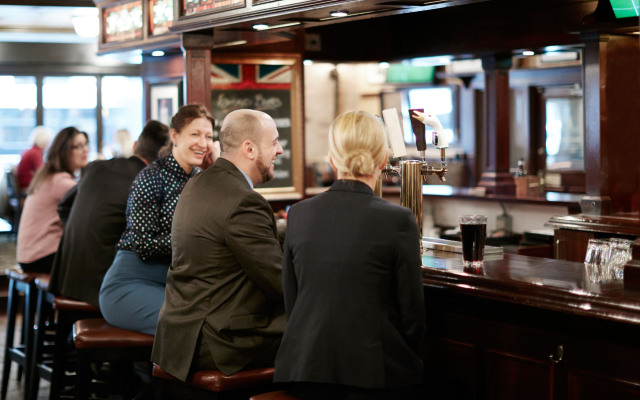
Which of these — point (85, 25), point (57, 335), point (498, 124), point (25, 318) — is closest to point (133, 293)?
point (57, 335)

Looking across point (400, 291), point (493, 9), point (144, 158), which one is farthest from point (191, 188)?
point (493, 9)

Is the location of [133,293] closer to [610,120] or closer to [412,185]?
[412,185]

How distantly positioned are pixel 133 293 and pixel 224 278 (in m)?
0.92

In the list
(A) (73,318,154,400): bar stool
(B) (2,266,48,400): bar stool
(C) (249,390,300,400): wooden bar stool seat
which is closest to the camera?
(C) (249,390,300,400): wooden bar stool seat

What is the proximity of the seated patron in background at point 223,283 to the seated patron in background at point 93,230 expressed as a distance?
1412 millimetres

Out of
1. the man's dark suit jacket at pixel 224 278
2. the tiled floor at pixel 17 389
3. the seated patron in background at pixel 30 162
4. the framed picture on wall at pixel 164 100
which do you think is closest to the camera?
the man's dark suit jacket at pixel 224 278

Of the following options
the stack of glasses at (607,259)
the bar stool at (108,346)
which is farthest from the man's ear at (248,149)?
the stack of glasses at (607,259)

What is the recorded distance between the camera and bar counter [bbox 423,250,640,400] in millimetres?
2355

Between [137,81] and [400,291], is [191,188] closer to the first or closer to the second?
[400,291]

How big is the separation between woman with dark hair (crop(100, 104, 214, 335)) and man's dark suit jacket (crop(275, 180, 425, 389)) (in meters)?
1.41

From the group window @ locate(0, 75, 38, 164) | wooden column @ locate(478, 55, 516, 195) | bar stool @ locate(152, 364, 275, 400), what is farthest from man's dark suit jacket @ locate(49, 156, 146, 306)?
window @ locate(0, 75, 38, 164)

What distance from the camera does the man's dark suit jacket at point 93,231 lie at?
14.2ft

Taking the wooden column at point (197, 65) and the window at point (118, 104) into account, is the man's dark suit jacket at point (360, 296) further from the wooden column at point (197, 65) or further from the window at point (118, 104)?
the window at point (118, 104)

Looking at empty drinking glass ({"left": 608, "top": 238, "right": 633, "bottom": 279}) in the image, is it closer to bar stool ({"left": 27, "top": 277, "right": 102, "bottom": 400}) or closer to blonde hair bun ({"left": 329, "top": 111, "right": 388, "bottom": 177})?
blonde hair bun ({"left": 329, "top": 111, "right": 388, "bottom": 177})
